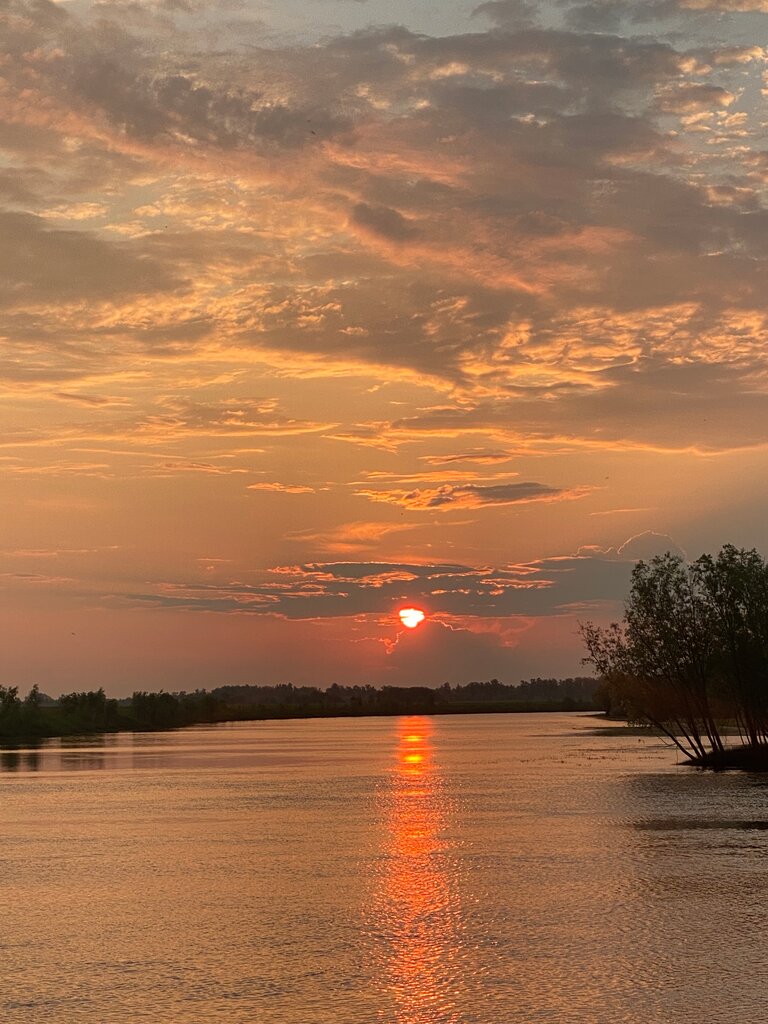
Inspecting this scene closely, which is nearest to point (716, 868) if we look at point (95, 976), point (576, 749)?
point (95, 976)

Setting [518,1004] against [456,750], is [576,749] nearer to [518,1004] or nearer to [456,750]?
[456,750]

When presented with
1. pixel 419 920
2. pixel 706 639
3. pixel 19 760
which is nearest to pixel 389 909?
pixel 419 920

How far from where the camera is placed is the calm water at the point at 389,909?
21609mm

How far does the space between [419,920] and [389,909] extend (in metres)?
1.66

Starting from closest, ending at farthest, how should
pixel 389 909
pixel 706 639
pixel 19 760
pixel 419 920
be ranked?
pixel 419 920, pixel 389 909, pixel 706 639, pixel 19 760

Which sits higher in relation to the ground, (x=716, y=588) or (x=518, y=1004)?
(x=716, y=588)

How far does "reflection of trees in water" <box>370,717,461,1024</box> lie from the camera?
21.6 metres

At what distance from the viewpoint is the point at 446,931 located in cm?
2769

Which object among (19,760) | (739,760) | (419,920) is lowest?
(419,920)

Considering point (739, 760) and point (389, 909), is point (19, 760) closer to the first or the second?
point (739, 760)

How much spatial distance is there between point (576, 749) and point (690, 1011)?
4274 inches

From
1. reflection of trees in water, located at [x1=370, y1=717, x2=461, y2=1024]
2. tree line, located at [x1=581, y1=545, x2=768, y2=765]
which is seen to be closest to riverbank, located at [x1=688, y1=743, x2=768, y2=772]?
tree line, located at [x1=581, y1=545, x2=768, y2=765]

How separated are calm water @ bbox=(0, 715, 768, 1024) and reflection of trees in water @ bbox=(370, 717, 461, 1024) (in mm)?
81

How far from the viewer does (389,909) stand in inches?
1203
